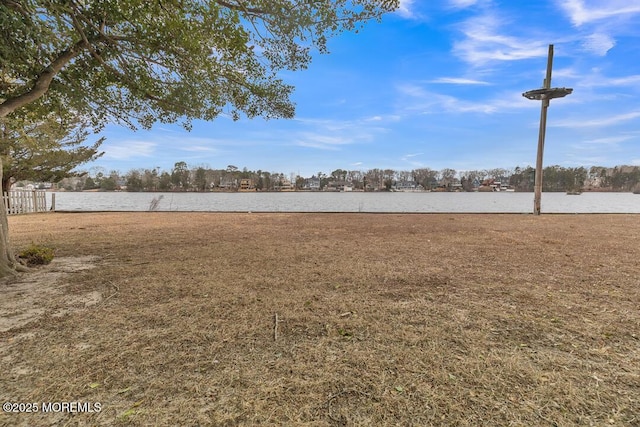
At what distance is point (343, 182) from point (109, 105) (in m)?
71.6

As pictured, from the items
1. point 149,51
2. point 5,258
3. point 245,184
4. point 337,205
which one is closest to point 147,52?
point 149,51

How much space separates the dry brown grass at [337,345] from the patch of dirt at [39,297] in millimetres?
57

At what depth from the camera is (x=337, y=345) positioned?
2.32 meters

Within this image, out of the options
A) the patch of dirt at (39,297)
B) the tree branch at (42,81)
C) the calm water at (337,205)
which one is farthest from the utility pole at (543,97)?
the patch of dirt at (39,297)

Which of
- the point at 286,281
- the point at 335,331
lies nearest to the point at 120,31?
the point at 286,281

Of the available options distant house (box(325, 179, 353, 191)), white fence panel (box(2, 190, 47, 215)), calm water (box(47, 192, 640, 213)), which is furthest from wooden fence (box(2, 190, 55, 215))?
distant house (box(325, 179, 353, 191))

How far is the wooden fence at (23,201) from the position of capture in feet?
45.8

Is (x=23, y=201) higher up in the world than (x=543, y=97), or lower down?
lower down

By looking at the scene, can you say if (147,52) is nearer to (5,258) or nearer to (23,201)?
(5,258)

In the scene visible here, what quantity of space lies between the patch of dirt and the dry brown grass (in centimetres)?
6

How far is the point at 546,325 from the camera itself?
8.73 feet

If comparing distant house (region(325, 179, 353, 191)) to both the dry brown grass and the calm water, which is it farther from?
the dry brown grass

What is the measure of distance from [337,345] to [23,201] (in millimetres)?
18461

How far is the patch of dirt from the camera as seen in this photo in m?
2.88
